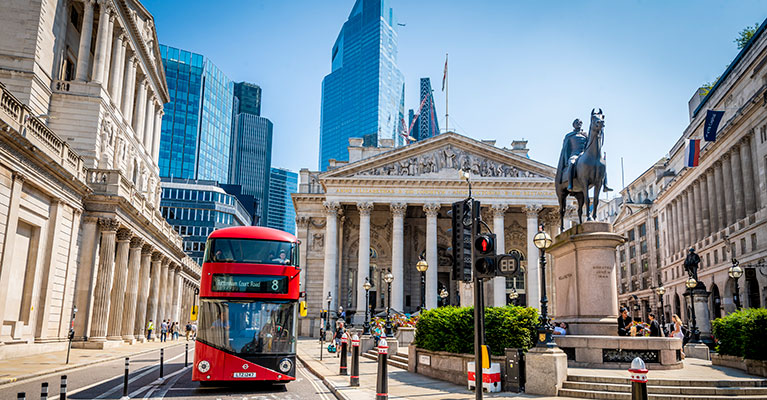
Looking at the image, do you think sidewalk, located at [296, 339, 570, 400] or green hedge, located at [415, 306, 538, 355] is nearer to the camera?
sidewalk, located at [296, 339, 570, 400]

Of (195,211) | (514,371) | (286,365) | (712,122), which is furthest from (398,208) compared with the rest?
(195,211)

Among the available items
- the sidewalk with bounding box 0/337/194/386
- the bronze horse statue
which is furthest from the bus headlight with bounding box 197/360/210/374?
the bronze horse statue

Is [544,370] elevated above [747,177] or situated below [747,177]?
below

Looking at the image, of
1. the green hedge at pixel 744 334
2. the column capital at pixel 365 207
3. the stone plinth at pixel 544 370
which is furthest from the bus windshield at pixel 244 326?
the column capital at pixel 365 207

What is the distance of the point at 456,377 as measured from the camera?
16562 mm

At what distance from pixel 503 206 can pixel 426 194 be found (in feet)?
23.9

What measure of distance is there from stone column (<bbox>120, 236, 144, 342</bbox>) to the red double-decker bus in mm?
28079

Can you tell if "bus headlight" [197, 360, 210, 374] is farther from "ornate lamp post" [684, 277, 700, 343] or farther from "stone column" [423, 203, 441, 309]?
"stone column" [423, 203, 441, 309]

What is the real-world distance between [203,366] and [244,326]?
4.62 feet

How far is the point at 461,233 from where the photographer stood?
10.9 meters

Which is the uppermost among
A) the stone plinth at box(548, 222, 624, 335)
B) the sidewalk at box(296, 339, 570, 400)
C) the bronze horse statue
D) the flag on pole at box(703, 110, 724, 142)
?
the flag on pole at box(703, 110, 724, 142)

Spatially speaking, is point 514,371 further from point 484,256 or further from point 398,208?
point 398,208

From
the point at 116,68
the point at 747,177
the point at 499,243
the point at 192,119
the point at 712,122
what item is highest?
the point at 192,119

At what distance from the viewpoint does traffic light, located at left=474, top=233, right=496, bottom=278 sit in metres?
9.73
